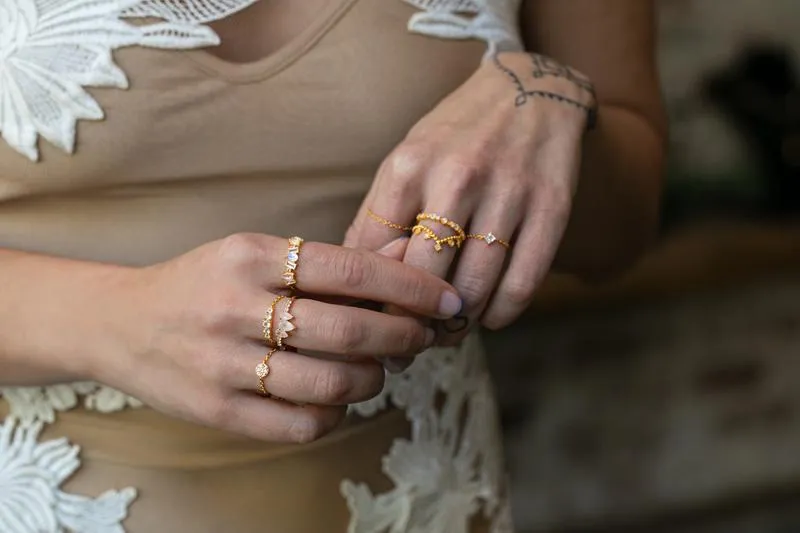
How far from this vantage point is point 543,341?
2268 millimetres

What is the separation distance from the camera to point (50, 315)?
0.70 m

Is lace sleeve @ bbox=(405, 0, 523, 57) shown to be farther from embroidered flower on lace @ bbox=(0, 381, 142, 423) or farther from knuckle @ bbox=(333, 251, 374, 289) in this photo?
embroidered flower on lace @ bbox=(0, 381, 142, 423)

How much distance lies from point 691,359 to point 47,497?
1.81 metres

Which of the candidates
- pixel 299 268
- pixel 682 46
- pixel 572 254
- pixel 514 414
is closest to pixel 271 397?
pixel 299 268

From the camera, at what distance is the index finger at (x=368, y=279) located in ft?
1.96

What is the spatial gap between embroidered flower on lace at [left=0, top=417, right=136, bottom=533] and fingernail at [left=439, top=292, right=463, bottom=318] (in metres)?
A: 0.31

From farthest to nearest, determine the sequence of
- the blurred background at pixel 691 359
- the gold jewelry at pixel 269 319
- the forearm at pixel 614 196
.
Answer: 1. the blurred background at pixel 691 359
2. the forearm at pixel 614 196
3. the gold jewelry at pixel 269 319

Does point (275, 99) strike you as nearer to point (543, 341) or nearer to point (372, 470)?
point (372, 470)

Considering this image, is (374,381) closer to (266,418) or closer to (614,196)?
(266,418)

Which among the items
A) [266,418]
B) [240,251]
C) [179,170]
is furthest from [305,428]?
[179,170]

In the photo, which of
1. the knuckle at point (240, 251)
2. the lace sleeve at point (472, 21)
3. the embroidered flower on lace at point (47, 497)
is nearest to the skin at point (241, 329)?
the knuckle at point (240, 251)

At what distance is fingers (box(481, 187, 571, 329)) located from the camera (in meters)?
0.68

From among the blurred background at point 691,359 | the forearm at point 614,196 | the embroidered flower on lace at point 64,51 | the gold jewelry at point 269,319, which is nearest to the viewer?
the gold jewelry at point 269,319

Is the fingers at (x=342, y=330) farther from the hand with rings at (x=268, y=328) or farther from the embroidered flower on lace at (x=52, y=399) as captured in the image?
the embroidered flower on lace at (x=52, y=399)
